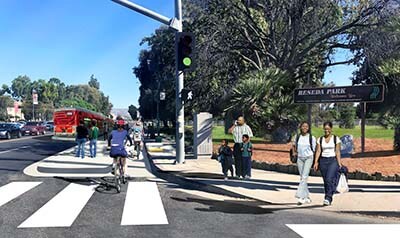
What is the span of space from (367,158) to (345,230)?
782cm

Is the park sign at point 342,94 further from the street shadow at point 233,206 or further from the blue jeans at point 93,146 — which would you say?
the blue jeans at point 93,146

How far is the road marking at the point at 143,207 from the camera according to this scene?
24.4 ft

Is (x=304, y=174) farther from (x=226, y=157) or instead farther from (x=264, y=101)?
(x=264, y=101)

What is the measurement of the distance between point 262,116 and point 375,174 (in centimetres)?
766

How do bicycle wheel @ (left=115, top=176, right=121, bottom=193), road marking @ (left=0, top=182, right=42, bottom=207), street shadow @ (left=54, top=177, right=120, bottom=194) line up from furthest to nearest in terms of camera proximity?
1. street shadow @ (left=54, top=177, right=120, bottom=194)
2. bicycle wheel @ (left=115, top=176, right=121, bottom=193)
3. road marking @ (left=0, top=182, right=42, bottom=207)

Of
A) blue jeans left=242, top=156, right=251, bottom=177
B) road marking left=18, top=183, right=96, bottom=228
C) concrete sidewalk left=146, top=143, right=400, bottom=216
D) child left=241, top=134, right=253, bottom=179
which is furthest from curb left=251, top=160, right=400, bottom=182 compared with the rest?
road marking left=18, top=183, right=96, bottom=228

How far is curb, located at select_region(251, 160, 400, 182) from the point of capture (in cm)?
1107

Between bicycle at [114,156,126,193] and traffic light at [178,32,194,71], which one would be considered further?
traffic light at [178,32,194,71]

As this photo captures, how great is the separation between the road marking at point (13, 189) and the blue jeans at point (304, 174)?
5.81 meters

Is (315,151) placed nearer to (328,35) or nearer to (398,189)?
(398,189)

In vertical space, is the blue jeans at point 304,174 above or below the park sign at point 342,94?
below

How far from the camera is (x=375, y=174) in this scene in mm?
11227

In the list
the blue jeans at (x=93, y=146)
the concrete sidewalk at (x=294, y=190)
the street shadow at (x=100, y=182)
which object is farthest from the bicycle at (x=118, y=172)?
the blue jeans at (x=93, y=146)

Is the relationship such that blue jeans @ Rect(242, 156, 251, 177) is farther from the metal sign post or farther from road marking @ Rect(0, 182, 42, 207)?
the metal sign post
